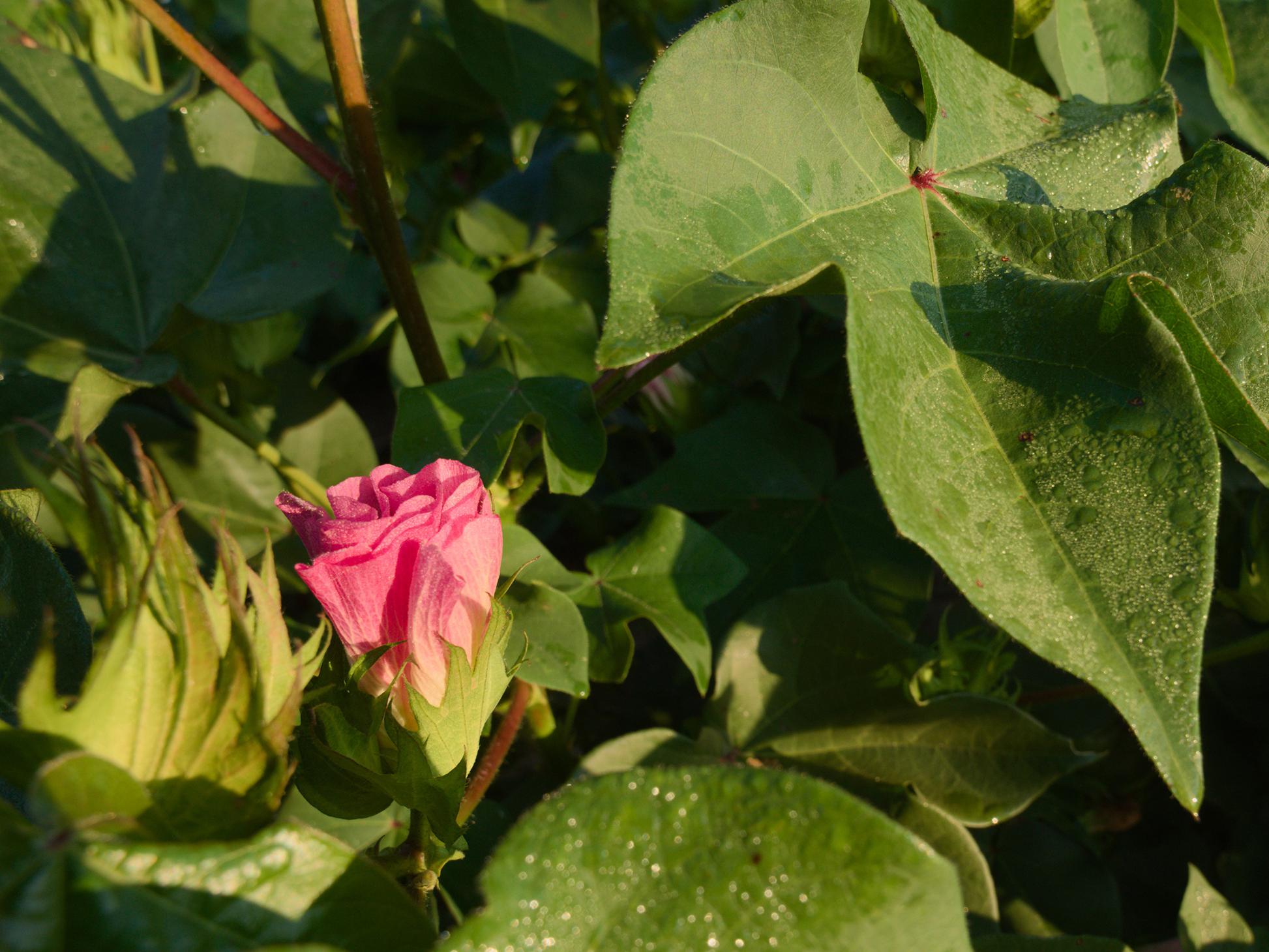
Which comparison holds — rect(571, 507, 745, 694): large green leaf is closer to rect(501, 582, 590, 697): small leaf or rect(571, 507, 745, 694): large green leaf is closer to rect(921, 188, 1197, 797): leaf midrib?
rect(501, 582, 590, 697): small leaf

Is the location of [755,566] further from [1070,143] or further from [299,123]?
[299,123]

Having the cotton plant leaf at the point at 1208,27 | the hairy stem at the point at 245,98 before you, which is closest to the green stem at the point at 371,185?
the hairy stem at the point at 245,98

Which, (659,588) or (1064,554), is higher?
(1064,554)

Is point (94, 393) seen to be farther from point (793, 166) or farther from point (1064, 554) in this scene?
point (1064, 554)

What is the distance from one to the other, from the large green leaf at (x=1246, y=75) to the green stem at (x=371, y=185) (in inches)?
23.3

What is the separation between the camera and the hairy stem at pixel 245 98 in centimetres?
53

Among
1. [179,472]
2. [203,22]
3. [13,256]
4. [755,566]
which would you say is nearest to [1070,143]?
[755,566]

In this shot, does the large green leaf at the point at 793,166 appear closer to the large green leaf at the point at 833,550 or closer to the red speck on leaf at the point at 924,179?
the red speck on leaf at the point at 924,179

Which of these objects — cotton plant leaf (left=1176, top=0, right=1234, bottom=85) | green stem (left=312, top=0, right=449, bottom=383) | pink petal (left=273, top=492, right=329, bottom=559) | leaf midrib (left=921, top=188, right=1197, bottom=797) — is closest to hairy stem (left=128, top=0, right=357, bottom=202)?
green stem (left=312, top=0, right=449, bottom=383)

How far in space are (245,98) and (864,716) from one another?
564 mm

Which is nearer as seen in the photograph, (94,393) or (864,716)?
(94,393)

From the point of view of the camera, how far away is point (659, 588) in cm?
67

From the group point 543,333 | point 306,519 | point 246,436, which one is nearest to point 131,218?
point 246,436

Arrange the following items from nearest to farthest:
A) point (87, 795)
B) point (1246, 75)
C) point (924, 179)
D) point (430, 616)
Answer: point (87, 795) → point (430, 616) → point (924, 179) → point (1246, 75)
